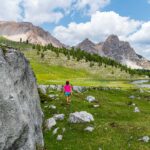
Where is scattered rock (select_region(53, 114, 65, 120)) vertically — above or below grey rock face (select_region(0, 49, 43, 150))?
below

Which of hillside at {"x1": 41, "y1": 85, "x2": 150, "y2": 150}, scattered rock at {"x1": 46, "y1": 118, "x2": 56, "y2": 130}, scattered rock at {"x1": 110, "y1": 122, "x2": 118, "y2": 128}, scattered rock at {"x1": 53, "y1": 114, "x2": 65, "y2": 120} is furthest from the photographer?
scattered rock at {"x1": 53, "y1": 114, "x2": 65, "y2": 120}

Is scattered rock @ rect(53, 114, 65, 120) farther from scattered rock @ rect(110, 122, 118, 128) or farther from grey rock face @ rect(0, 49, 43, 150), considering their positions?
grey rock face @ rect(0, 49, 43, 150)

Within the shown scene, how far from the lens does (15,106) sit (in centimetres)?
2250

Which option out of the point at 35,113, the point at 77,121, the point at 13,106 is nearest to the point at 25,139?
the point at 13,106

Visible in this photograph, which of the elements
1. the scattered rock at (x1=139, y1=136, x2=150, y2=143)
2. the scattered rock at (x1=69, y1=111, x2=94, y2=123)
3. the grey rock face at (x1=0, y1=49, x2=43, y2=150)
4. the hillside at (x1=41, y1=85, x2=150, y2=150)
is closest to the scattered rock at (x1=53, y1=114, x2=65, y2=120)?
the hillside at (x1=41, y1=85, x2=150, y2=150)

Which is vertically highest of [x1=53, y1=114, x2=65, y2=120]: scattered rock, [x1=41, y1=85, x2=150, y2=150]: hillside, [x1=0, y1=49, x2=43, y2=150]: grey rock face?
[x1=0, y1=49, x2=43, y2=150]: grey rock face

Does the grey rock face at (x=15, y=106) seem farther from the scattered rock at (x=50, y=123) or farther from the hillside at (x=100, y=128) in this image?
the scattered rock at (x=50, y=123)

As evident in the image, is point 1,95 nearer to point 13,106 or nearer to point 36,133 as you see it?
point 13,106

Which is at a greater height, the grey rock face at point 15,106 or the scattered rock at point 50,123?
the grey rock face at point 15,106

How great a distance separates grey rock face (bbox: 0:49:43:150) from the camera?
71.6 feet

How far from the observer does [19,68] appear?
26.6m

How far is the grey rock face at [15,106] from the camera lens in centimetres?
2181

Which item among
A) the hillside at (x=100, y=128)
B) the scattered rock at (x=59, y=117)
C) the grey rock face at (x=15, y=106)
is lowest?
the hillside at (x=100, y=128)

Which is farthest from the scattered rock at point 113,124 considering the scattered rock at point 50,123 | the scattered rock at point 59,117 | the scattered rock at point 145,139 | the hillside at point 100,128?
the scattered rock at point 50,123
